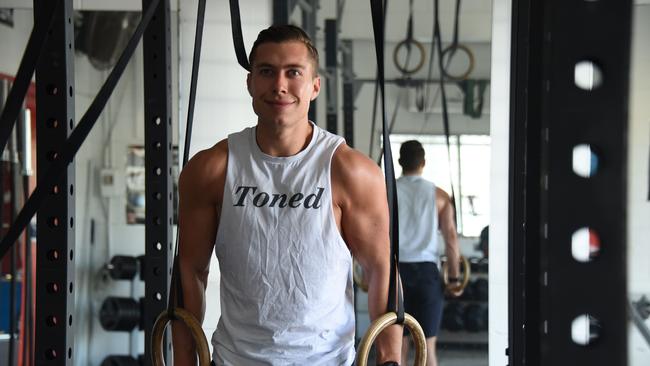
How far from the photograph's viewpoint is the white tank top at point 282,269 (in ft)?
5.51

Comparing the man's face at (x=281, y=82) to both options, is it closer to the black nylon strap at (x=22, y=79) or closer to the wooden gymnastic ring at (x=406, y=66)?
the black nylon strap at (x=22, y=79)

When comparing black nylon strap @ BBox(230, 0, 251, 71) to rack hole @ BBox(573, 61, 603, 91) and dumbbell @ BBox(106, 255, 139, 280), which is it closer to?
rack hole @ BBox(573, 61, 603, 91)

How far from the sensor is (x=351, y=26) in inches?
183

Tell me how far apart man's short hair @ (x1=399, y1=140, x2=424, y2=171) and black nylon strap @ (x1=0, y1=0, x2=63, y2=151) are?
3.27m

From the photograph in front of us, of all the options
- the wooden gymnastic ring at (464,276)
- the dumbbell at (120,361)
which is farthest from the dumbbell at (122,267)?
the wooden gymnastic ring at (464,276)

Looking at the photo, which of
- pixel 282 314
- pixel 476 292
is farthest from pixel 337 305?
pixel 476 292

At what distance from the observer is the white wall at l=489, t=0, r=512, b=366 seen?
180 inches

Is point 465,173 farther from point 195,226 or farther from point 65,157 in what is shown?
point 65,157

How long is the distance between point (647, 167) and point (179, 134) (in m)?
2.64

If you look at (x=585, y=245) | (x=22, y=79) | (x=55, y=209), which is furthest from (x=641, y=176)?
(x=585, y=245)

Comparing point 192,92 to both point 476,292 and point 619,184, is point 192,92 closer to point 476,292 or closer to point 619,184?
point 619,184

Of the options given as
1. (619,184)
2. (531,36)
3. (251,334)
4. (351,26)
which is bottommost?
(251,334)

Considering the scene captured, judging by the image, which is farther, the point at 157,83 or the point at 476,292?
the point at 476,292

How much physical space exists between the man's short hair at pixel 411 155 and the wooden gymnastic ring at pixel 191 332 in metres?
2.92
